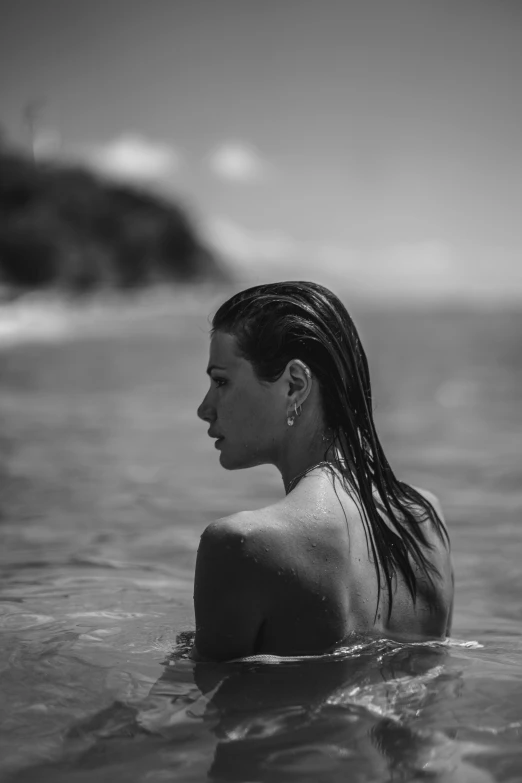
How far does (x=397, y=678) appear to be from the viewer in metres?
2.42

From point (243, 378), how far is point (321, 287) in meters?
0.33

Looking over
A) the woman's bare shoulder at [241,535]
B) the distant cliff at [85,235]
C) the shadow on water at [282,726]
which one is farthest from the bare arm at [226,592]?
the distant cliff at [85,235]

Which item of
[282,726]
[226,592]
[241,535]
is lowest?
[282,726]

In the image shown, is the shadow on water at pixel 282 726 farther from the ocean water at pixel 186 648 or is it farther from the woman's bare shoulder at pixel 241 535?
the woman's bare shoulder at pixel 241 535

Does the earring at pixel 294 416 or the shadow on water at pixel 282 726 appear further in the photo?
the earring at pixel 294 416

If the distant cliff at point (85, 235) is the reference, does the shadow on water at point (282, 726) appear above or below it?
below

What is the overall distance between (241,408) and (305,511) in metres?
0.38

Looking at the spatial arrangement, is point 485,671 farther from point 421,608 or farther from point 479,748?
point 479,748

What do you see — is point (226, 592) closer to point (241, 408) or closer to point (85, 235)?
point (241, 408)

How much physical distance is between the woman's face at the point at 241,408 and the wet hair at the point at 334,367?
3 cm

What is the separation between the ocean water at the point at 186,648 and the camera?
6.76 ft

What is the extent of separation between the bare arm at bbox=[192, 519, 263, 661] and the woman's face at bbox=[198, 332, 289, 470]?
1.28 ft

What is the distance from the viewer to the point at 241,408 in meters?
2.47

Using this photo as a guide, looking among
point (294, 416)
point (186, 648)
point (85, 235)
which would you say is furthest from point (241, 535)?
point (85, 235)
